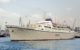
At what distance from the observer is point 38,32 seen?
21.3 metres

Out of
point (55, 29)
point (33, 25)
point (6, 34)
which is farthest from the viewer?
point (6, 34)

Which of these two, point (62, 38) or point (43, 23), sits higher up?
point (43, 23)

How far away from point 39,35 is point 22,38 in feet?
5.32

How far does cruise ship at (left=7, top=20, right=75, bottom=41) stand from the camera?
20609 millimetres

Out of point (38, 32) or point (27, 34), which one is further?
point (38, 32)

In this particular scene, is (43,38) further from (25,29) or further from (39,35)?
(25,29)

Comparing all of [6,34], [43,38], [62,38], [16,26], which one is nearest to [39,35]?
[43,38]

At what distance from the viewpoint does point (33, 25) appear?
22.0m

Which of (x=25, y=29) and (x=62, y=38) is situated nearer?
(x=25, y=29)

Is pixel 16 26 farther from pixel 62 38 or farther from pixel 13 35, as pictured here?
pixel 62 38

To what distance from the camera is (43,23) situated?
23.3 m

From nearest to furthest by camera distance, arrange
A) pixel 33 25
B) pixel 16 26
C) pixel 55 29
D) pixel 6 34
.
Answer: pixel 16 26 < pixel 33 25 < pixel 55 29 < pixel 6 34

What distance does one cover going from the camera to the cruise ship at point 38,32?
811 inches

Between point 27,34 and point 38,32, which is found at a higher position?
point 38,32
